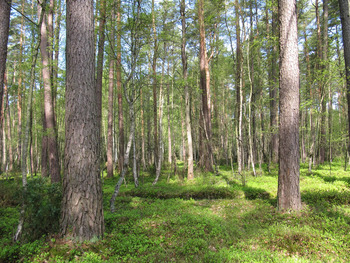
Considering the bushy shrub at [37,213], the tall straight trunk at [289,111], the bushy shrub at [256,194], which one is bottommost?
the bushy shrub at [256,194]

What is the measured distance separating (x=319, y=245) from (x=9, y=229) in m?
6.67

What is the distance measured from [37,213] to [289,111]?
21.3 feet

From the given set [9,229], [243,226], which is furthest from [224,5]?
[9,229]

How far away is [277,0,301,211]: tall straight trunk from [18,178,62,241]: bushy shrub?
5631 millimetres

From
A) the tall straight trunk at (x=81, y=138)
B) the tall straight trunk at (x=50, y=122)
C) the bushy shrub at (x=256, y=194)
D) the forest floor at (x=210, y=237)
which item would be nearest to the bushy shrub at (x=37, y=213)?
the forest floor at (x=210, y=237)

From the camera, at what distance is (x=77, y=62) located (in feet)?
13.1

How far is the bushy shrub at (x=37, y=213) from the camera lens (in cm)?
376

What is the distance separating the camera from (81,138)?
12.6ft

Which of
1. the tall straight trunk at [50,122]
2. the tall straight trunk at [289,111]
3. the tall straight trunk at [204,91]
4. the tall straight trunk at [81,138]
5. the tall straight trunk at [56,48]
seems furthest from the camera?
the tall straight trunk at [204,91]

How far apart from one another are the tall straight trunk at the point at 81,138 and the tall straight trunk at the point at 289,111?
15.8ft

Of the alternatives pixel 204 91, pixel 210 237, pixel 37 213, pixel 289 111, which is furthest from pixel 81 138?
pixel 204 91

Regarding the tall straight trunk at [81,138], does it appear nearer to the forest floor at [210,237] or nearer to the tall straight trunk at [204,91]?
the forest floor at [210,237]

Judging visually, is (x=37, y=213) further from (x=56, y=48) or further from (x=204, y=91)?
(x=204, y=91)

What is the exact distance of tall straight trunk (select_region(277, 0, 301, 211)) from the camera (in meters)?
5.26
